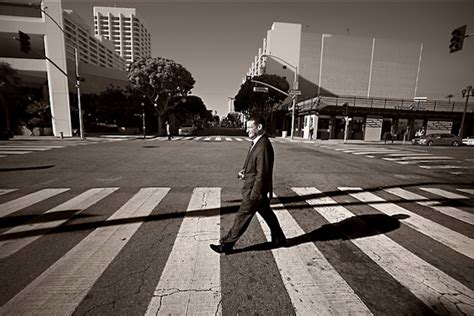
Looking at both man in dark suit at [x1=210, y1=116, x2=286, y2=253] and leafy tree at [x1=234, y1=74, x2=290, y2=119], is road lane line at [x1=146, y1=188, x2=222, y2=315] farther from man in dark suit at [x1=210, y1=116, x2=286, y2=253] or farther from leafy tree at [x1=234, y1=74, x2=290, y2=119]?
leafy tree at [x1=234, y1=74, x2=290, y2=119]

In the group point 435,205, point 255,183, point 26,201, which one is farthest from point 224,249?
point 435,205

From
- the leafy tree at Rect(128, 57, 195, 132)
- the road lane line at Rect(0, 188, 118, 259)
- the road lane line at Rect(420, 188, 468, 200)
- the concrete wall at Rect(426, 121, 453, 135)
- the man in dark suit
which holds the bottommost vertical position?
the road lane line at Rect(0, 188, 118, 259)

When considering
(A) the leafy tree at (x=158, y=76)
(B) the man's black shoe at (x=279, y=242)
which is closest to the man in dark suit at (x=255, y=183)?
(B) the man's black shoe at (x=279, y=242)

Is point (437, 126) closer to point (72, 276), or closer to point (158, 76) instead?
point (158, 76)

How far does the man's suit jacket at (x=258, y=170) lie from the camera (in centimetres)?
302

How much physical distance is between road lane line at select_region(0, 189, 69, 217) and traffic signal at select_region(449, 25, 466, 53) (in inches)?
717

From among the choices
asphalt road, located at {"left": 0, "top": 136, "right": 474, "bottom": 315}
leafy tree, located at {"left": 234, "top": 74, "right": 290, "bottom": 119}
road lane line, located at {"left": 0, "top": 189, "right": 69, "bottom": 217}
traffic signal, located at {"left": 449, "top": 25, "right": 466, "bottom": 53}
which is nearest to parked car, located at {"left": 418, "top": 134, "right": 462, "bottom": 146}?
traffic signal, located at {"left": 449, "top": 25, "right": 466, "bottom": 53}

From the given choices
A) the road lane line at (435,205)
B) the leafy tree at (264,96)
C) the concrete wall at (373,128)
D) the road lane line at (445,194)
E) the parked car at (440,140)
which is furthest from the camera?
the leafy tree at (264,96)

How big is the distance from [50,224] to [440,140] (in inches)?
1303

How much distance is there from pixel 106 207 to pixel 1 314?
9.41 ft

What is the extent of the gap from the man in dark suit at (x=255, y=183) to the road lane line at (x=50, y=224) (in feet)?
9.28

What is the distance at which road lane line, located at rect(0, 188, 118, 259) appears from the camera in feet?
10.9

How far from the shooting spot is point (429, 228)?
4277 millimetres

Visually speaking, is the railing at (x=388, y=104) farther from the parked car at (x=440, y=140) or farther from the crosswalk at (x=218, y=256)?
the crosswalk at (x=218, y=256)
